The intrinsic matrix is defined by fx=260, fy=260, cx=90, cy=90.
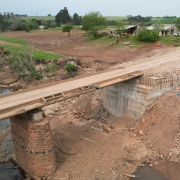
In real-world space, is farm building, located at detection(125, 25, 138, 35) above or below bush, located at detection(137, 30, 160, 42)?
above

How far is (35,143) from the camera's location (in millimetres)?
13312

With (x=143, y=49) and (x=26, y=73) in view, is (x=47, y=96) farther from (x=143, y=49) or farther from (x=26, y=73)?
(x=143, y=49)

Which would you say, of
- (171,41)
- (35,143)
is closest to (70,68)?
(171,41)

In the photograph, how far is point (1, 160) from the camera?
52.9 ft

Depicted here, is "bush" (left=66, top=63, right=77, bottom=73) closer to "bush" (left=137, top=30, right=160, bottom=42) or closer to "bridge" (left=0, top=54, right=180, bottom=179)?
"bush" (left=137, top=30, right=160, bottom=42)

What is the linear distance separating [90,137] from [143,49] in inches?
887

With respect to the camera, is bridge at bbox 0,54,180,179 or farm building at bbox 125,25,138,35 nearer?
bridge at bbox 0,54,180,179

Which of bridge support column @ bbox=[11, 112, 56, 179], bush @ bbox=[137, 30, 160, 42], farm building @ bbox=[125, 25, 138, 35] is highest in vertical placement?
farm building @ bbox=[125, 25, 138, 35]

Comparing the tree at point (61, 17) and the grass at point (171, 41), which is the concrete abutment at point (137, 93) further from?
the tree at point (61, 17)

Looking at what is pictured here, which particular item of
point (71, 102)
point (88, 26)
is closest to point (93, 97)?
point (71, 102)

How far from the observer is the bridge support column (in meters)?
13.1

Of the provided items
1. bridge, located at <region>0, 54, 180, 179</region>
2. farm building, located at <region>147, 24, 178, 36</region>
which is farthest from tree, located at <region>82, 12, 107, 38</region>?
bridge, located at <region>0, 54, 180, 179</region>

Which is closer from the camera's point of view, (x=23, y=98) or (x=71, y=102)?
(x=23, y=98)

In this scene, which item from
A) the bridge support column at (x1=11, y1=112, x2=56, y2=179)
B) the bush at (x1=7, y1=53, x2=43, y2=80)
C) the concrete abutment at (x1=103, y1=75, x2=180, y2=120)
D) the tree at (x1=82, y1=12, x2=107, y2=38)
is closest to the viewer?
the bridge support column at (x1=11, y1=112, x2=56, y2=179)
